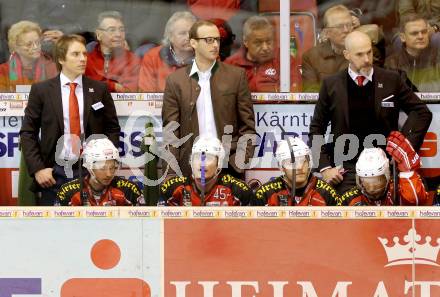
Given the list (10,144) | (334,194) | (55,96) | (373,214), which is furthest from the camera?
(10,144)

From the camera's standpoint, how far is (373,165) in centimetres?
788

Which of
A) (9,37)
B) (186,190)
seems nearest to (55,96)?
(9,37)

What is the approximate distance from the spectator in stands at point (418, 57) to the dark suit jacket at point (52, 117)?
2180 mm

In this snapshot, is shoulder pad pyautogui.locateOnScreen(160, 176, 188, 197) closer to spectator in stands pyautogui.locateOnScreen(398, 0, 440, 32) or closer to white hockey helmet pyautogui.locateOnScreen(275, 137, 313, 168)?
white hockey helmet pyautogui.locateOnScreen(275, 137, 313, 168)

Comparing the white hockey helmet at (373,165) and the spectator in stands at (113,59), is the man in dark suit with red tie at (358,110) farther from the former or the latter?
the spectator in stands at (113,59)

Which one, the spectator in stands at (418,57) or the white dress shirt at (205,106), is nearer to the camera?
the white dress shirt at (205,106)

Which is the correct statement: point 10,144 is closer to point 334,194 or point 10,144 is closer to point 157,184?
point 157,184

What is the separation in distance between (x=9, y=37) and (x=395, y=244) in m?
3.85

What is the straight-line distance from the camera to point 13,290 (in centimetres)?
705

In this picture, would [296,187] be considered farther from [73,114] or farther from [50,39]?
[50,39]

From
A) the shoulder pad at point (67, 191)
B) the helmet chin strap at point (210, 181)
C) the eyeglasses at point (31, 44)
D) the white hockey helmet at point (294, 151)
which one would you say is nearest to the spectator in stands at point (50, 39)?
the eyeglasses at point (31, 44)

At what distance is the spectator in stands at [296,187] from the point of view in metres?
7.97

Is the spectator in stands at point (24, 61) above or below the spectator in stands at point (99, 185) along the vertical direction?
above

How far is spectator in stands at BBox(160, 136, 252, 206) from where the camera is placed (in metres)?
8.02
